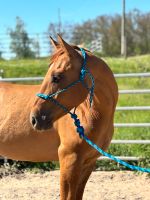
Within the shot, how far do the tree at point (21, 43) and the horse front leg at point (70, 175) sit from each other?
19.2m

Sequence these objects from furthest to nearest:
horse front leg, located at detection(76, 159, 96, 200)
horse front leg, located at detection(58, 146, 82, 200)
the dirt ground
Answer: the dirt ground
horse front leg, located at detection(76, 159, 96, 200)
horse front leg, located at detection(58, 146, 82, 200)

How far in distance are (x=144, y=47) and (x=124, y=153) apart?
68.7ft

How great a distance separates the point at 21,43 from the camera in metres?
22.6

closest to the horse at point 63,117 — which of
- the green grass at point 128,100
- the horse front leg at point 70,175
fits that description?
the horse front leg at point 70,175

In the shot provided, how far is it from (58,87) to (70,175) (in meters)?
0.84

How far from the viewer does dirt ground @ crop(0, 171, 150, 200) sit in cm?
494

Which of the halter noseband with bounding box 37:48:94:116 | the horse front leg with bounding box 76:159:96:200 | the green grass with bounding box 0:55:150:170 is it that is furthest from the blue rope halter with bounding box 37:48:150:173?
the green grass with bounding box 0:55:150:170

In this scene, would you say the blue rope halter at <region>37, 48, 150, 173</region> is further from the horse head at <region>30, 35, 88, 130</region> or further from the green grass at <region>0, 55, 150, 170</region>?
the green grass at <region>0, 55, 150, 170</region>

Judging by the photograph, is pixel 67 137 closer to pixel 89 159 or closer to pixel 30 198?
pixel 89 159

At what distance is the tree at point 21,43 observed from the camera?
22.4 meters

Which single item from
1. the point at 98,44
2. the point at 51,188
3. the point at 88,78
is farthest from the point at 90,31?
the point at 88,78

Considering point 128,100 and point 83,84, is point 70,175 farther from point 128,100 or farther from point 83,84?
point 128,100

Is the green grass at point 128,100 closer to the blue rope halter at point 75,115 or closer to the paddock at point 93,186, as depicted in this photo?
the paddock at point 93,186

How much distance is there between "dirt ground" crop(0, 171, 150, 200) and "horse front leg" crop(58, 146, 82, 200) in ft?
5.00
